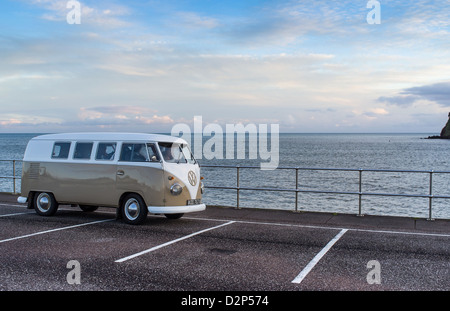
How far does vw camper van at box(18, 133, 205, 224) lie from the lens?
1049 cm

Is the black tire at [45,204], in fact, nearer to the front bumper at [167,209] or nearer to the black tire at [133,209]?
the black tire at [133,209]

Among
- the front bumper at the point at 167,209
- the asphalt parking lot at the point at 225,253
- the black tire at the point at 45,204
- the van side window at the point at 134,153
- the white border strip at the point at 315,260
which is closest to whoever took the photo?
the asphalt parking lot at the point at 225,253

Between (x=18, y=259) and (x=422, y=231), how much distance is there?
8.02 m

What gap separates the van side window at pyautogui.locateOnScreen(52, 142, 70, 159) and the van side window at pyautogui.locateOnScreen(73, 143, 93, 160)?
0.30 metres

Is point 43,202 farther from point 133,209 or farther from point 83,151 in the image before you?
point 133,209

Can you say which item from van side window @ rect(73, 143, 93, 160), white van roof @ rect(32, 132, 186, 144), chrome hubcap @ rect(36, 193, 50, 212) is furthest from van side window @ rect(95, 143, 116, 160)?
chrome hubcap @ rect(36, 193, 50, 212)

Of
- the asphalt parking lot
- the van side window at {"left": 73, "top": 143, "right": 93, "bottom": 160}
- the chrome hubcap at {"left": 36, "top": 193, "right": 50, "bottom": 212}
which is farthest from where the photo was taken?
the chrome hubcap at {"left": 36, "top": 193, "right": 50, "bottom": 212}

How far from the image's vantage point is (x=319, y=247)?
8.45 m

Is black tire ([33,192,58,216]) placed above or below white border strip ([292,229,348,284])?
above

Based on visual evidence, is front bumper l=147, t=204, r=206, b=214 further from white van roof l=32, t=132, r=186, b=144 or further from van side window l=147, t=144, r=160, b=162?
white van roof l=32, t=132, r=186, b=144

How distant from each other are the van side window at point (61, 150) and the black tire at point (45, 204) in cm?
103

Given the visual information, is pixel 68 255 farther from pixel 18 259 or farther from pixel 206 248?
pixel 206 248

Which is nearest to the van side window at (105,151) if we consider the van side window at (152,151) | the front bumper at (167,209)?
the van side window at (152,151)

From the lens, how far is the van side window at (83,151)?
1138cm
